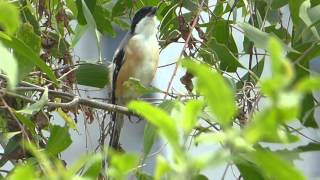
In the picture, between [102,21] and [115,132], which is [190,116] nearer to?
[102,21]

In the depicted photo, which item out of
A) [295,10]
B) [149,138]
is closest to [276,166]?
[149,138]

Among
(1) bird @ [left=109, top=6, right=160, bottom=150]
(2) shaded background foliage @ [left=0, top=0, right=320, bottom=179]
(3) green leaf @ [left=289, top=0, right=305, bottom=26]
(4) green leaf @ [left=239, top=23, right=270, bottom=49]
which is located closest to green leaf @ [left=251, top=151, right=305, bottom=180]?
(2) shaded background foliage @ [left=0, top=0, right=320, bottom=179]

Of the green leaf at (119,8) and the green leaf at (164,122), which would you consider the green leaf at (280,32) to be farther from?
the green leaf at (164,122)

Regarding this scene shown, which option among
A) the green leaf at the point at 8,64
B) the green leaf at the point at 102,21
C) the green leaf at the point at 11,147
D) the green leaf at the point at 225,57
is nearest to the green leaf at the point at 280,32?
the green leaf at the point at 225,57

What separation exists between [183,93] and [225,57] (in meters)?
0.14

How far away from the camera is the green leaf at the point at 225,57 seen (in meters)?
1.45

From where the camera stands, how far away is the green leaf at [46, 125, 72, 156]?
4.07 ft

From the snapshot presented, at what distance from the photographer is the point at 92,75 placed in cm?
173

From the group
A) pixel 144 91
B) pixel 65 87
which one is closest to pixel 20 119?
pixel 144 91

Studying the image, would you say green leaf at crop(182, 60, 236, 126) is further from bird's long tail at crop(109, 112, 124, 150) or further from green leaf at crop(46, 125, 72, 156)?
bird's long tail at crop(109, 112, 124, 150)

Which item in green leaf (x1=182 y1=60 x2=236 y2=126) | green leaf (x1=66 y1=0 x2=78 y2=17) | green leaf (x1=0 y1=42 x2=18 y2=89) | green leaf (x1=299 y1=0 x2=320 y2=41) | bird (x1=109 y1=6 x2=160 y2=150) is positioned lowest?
bird (x1=109 y1=6 x2=160 y2=150)

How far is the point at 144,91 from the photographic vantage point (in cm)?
132

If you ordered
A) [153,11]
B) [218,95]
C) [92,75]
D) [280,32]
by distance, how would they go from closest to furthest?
[218,95], [280,32], [92,75], [153,11]

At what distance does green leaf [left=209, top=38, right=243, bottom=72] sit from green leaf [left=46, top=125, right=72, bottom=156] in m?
0.38
